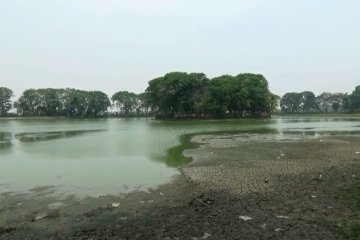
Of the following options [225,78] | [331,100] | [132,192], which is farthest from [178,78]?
[331,100]

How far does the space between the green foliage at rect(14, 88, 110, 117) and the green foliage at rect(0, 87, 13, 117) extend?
520 cm

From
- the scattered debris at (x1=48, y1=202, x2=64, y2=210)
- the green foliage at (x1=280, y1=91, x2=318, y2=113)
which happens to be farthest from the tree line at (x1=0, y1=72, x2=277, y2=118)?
the scattered debris at (x1=48, y1=202, x2=64, y2=210)

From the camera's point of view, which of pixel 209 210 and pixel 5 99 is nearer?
pixel 209 210

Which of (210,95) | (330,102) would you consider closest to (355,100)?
(330,102)

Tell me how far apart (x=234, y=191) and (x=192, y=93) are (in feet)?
292

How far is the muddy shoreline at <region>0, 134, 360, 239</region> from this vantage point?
830 cm

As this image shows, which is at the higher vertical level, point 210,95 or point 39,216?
Result: point 210,95

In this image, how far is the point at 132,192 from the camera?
42.9 feet

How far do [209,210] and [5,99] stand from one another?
6836 inches

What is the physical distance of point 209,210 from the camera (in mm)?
10094

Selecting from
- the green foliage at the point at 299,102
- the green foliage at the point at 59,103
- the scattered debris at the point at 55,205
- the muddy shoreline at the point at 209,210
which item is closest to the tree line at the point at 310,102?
the green foliage at the point at 299,102

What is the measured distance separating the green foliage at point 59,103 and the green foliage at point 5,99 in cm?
520

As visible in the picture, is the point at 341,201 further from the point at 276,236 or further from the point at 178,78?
the point at 178,78

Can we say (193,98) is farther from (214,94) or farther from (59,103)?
(59,103)
